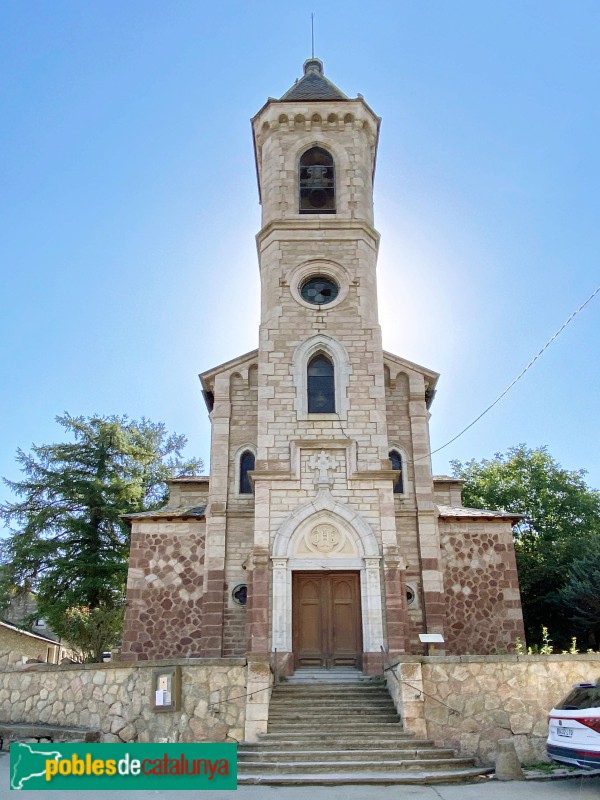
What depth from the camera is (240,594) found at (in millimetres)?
19375

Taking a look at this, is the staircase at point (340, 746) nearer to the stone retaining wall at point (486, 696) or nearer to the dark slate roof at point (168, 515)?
the stone retaining wall at point (486, 696)

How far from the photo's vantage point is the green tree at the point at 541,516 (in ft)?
85.6

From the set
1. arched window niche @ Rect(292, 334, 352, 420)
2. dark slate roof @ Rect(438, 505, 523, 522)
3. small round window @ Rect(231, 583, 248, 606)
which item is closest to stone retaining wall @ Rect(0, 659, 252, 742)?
small round window @ Rect(231, 583, 248, 606)

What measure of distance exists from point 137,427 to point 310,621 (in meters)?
20.4

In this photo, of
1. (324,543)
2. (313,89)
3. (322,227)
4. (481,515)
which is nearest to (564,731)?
(324,543)

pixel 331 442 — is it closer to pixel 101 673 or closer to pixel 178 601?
pixel 178 601

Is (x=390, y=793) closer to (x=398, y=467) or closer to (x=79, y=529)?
(x=398, y=467)

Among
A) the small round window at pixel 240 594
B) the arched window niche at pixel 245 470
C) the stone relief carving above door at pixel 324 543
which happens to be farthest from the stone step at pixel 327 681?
the arched window niche at pixel 245 470

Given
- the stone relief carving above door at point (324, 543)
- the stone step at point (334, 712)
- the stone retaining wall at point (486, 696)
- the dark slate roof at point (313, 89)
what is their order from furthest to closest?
the dark slate roof at point (313, 89)
the stone relief carving above door at point (324, 543)
the stone step at point (334, 712)
the stone retaining wall at point (486, 696)

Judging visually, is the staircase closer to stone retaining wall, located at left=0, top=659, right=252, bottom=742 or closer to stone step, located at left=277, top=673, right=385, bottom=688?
stone step, located at left=277, top=673, right=385, bottom=688

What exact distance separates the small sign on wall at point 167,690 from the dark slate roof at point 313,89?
18293 mm

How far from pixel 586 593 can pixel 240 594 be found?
10314 mm

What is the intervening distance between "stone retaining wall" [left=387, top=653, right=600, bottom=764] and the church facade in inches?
126

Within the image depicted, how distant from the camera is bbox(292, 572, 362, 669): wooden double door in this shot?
1697 cm
